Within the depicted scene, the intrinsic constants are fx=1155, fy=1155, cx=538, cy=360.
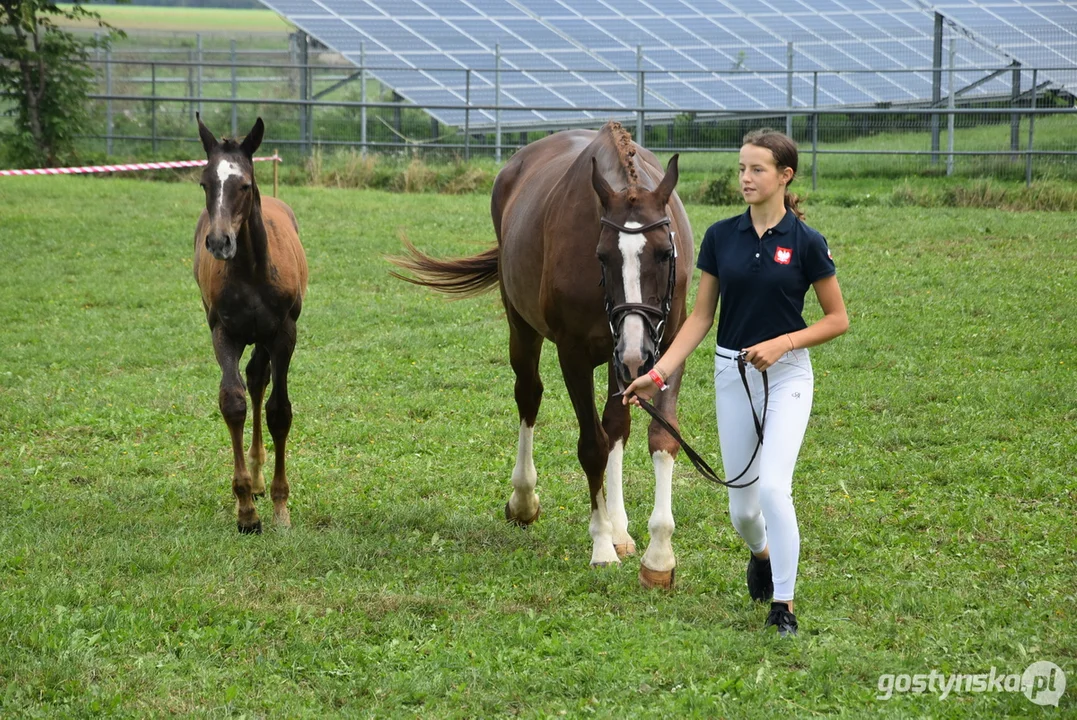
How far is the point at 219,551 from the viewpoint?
576 centimetres

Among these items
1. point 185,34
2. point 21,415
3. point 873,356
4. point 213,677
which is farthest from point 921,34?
point 185,34

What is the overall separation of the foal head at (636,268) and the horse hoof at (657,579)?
0.98 meters

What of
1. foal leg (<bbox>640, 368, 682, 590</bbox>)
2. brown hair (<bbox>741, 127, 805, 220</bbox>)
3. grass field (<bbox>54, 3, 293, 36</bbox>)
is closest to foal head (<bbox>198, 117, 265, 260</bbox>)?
foal leg (<bbox>640, 368, 682, 590</bbox>)

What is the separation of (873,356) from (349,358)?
4.54 metres

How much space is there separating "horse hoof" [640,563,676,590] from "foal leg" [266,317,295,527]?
2250 millimetres

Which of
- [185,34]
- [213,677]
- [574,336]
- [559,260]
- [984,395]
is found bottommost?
[213,677]

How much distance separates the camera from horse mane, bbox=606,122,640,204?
4.98 m

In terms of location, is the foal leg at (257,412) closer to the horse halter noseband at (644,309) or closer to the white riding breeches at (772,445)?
the horse halter noseband at (644,309)

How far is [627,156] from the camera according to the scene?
17.7 feet

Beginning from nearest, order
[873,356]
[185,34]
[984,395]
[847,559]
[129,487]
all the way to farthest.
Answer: [847,559] < [129,487] < [984,395] < [873,356] < [185,34]

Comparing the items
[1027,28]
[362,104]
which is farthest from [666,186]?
[1027,28]

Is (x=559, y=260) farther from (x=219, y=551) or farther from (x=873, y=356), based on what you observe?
(x=873, y=356)

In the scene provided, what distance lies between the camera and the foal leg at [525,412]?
6492 millimetres

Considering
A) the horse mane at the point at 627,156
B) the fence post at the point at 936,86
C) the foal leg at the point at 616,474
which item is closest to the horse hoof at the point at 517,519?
the foal leg at the point at 616,474
